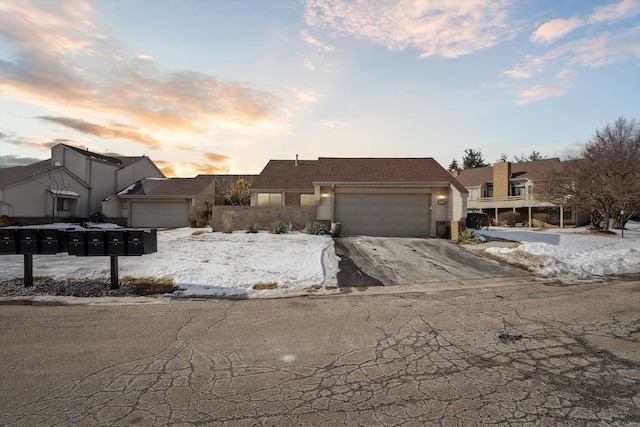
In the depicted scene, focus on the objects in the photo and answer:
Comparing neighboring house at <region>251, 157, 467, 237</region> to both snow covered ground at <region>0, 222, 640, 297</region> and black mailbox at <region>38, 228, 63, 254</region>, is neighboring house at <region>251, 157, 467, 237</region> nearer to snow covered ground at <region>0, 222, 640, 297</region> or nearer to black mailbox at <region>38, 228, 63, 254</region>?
snow covered ground at <region>0, 222, 640, 297</region>

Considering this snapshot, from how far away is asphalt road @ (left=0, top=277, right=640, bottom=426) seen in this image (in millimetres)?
3166

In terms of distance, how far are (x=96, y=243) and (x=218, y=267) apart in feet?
10.6

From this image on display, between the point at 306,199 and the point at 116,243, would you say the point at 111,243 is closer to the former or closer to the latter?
the point at 116,243

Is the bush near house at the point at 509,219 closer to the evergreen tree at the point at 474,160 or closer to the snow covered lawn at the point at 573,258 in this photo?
the snow covered lawn at the point at 573,258

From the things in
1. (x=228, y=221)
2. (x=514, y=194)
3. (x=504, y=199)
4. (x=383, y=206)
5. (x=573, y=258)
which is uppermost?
(x=514, y=194)

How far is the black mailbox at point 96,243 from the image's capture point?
8.55 m

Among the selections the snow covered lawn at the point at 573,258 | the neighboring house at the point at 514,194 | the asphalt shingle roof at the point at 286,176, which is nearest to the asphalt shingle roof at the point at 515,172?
the neighboring house at the point at 514,194

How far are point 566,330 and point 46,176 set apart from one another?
36.9 m

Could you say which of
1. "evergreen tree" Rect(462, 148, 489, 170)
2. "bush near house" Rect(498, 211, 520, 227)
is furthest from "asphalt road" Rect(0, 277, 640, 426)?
"evergreen tree" Rect(462, 148, 489, 170)

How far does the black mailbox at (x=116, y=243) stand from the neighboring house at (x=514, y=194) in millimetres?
32774

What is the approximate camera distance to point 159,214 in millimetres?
31047

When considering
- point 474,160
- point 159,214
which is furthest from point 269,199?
point 474,160

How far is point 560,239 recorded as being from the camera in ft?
56.7

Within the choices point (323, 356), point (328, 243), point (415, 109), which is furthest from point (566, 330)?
point (415, 109)
